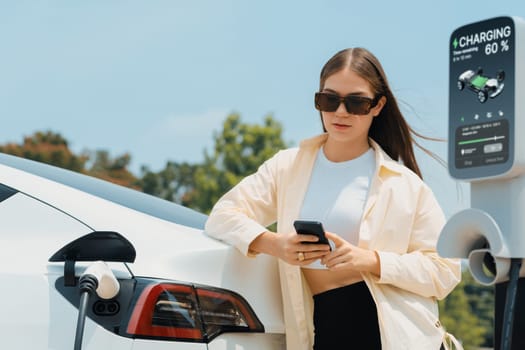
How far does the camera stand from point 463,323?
59844mm

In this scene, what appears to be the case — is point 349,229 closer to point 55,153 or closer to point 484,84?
point 484,84

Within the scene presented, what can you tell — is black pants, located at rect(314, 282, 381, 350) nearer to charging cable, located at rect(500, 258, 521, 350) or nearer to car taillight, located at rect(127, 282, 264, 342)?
car taillight, located at rect(127, 282, 264, 342)

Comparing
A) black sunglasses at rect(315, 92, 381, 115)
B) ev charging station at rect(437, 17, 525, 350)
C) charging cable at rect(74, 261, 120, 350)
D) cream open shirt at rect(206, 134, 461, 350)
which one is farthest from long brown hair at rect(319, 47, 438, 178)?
charging cable at rect(74, 261, 120, 350)

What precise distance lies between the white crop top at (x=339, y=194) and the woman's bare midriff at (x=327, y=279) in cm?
4

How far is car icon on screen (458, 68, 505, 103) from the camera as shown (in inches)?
95.0

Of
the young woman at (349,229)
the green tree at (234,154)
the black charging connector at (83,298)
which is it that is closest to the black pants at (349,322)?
the young woman at (349,229)

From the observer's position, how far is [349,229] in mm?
3141

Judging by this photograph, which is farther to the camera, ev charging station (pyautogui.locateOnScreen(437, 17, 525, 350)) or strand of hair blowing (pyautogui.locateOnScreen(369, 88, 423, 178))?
strand of hair blowing (pyautogui.locateOnScreen(369, 88, 423, 178))

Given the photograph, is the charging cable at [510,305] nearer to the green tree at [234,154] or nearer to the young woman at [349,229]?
the young woman at [349,229]

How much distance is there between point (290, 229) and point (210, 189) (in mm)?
39817

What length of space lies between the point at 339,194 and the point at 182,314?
806 mm

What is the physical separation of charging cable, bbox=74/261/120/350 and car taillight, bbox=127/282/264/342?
87 millimetres

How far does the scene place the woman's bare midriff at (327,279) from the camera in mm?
3098

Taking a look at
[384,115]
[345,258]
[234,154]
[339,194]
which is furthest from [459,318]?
[345,258]
